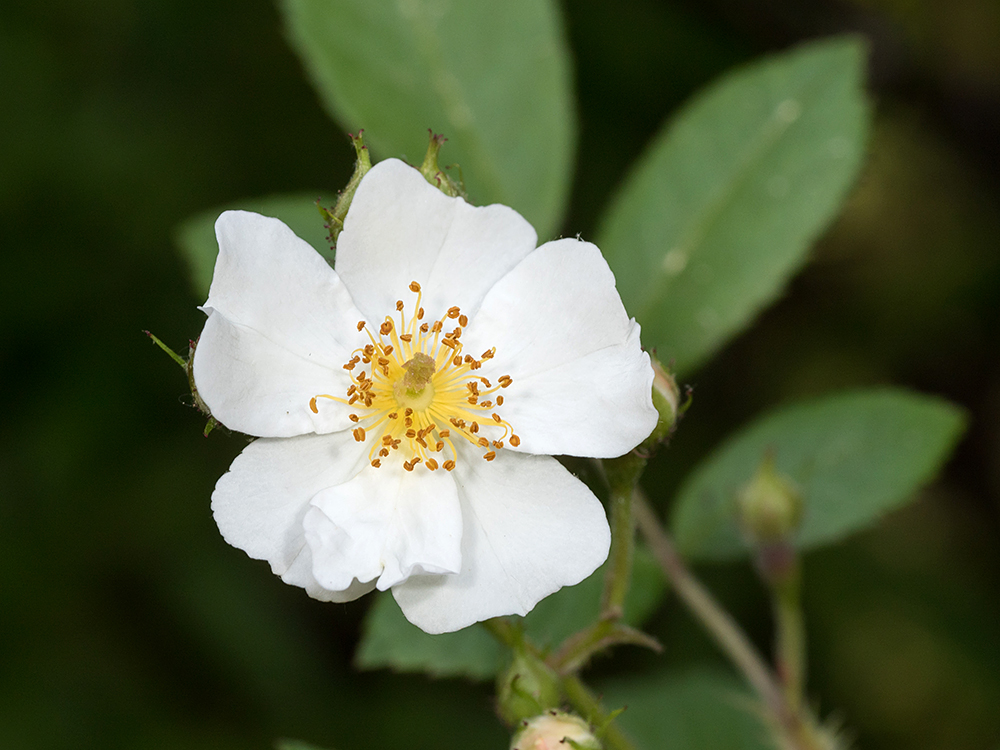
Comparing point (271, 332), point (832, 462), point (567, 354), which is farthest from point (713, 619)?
point (271, 332)

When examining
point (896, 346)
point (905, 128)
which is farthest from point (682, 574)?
point (905, 128)

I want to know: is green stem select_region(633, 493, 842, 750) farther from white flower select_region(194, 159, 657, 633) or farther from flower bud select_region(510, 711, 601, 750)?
flower bud select_region(510, 711, 601, 750)

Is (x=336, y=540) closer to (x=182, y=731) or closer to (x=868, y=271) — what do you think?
(x=182, y=731)

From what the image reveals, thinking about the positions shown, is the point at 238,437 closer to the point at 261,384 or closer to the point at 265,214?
the point at 265,214

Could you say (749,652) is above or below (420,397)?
below

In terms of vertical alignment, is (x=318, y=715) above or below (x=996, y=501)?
below
